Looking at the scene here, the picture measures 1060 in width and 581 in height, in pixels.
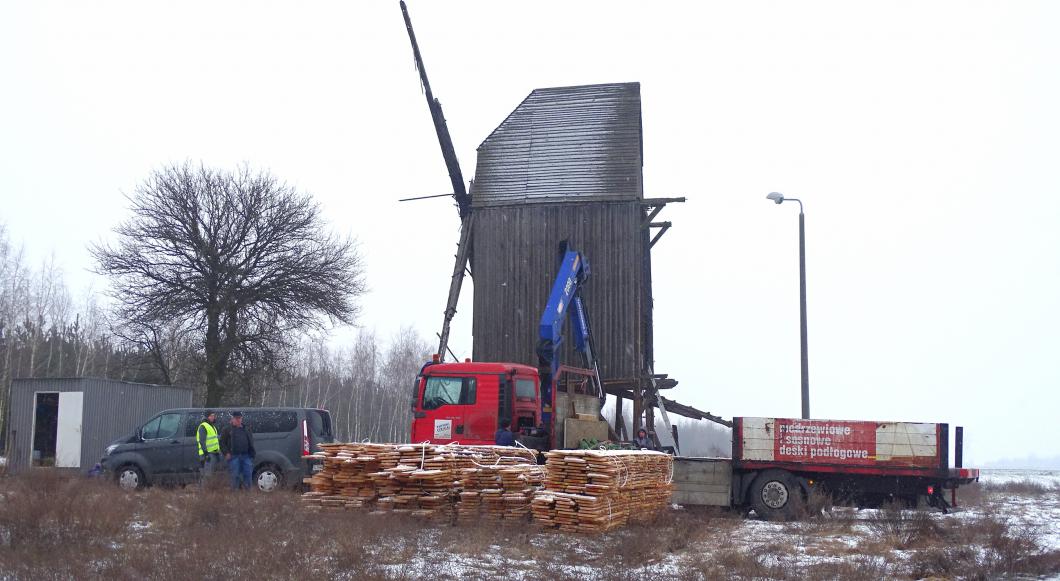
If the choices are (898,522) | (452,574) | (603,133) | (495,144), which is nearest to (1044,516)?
(898,522)

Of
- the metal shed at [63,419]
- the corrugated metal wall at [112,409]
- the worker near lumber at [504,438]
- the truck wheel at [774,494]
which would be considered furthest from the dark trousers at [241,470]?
the truck wheel at [774,494]

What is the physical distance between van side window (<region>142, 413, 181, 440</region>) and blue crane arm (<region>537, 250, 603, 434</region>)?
777 cm

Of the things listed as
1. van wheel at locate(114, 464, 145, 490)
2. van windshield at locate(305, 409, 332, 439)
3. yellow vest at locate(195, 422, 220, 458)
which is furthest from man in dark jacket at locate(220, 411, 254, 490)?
van wheel at locate(114, 464, 145, 490)

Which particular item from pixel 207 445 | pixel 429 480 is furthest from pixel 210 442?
pixel 429 480

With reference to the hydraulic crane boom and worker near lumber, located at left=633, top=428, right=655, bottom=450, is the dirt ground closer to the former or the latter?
worker near lumber, located at left=633, top=428, right=655, bottom=450

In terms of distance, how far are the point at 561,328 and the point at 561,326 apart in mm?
131

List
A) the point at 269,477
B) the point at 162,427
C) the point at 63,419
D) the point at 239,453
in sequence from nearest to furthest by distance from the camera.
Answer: the point at 239,453 → the point at 269,477 → the point at 162,427 → the point at 63,419

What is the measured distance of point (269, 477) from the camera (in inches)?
789

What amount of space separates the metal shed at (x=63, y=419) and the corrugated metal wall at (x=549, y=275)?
35.0ft

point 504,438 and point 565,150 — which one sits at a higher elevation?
point 565,150

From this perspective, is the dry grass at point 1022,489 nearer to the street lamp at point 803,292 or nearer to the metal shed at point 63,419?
the street lamp at point 803,292

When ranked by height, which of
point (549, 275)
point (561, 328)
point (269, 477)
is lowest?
point (269, 477)

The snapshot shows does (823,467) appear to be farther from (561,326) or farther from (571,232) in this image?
(571,232)

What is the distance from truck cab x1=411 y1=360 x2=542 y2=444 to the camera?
1830cm
